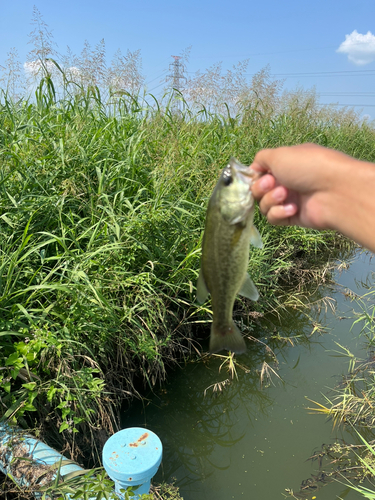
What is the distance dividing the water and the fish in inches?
75.4

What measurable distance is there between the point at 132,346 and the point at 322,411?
196 centimetres

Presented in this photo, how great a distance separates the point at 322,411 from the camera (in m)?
3.29

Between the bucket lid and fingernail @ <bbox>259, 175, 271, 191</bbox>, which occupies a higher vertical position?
fingernail @ <bbox>259, 175, 271, 191</bbox>

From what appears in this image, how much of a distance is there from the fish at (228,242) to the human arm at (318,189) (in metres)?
0.11

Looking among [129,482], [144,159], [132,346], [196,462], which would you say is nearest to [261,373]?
[196,462]

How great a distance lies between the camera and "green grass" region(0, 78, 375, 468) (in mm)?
2373

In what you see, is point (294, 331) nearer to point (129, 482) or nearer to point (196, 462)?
point (196, 462)

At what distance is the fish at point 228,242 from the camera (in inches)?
50.8

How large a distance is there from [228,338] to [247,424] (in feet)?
7.11

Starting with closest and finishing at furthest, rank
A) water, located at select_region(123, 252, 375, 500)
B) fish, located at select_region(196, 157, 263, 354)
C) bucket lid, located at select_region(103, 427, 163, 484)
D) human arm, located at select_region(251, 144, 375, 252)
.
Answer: human arm, located at select_region(251, 144, 375, 252) < fish, located at select_region(196, 157, 263, 354) < bucket lid, located at select_region(103, 427, 163, 484) < water, located at select_region(123, 252, 375, 500)

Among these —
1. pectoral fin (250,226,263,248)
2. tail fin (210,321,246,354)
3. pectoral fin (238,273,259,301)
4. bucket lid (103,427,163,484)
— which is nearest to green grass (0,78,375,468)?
bucket lid (103,427,163,484)

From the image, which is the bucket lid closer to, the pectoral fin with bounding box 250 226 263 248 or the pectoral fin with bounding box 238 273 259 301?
the pectoral fin with bounding box 238 273 259 301

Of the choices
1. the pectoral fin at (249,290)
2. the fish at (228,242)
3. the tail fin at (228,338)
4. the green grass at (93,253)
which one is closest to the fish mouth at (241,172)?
the fish at (228,242)

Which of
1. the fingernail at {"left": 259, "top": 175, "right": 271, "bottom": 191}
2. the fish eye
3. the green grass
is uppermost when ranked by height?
the fish eye
